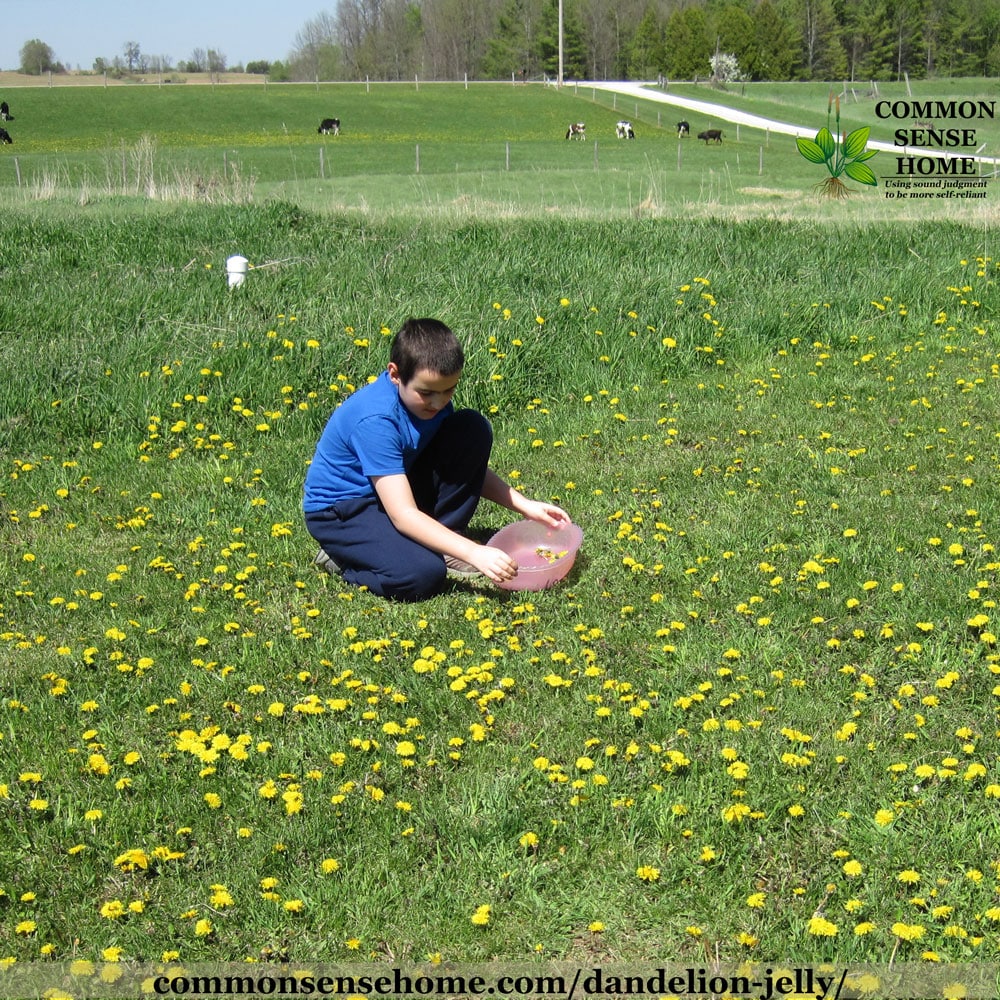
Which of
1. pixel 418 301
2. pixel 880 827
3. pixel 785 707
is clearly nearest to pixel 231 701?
pixel 785 707

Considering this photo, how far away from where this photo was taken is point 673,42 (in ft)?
289

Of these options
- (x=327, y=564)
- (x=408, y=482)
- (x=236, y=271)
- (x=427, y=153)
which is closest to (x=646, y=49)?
(x=427, y=153)

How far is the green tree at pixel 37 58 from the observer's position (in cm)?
11231

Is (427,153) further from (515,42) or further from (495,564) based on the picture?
(515,42)

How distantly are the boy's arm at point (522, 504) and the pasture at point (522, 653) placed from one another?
296mm

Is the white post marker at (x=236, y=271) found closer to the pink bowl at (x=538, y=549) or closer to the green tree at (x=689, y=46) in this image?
the pink bowl at (x=538, y=549)

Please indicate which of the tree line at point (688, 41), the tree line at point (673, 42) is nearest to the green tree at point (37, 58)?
the tree line at point (673, 42)

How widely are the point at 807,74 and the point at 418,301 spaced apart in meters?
96.0

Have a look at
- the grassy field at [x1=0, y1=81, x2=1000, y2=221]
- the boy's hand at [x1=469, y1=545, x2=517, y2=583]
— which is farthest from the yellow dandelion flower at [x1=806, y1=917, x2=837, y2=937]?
the grassy field at [x1=0, y1=81, x2=1000, y2=221]

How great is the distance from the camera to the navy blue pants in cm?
420

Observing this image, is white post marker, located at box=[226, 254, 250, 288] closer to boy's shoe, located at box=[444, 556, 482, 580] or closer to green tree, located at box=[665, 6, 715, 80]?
A: boy's shoe, located at box=[444, 556, 482, 580]

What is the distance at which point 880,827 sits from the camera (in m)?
2.70

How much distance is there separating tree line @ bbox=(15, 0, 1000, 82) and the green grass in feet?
275

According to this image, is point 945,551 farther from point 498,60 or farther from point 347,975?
point 498,60
